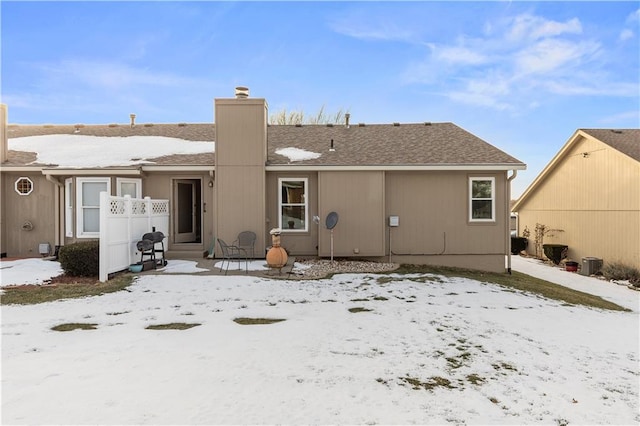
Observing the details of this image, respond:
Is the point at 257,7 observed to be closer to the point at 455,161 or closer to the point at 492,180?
the point at 455,161

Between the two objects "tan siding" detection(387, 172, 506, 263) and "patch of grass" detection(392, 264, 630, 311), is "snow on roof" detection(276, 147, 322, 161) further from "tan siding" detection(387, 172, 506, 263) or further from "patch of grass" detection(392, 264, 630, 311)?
"patch of grass" detection(392, 264, 630, 311)

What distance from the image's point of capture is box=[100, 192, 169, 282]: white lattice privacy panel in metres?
8.22

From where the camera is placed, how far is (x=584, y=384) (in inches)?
151

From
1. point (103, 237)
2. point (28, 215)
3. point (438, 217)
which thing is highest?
point (28, 215)

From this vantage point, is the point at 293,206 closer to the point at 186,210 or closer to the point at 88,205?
the point at 186,210

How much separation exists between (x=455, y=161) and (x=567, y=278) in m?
6.49

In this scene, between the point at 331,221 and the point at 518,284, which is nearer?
the point at 518,284

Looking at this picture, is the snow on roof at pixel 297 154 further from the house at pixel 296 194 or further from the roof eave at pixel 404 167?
the roof eave at pixel 404 167

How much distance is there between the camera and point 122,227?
899 centimetres

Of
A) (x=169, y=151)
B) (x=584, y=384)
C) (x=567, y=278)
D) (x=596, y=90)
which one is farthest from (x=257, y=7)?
(x=596, y=90)

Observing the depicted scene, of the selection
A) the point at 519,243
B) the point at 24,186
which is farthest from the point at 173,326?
the point at 519,243

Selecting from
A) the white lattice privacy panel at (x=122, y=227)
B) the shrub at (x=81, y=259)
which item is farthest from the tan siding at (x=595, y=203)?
the shrub at (x=81, y=259)

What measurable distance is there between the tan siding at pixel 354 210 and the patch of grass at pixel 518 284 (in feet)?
4.39

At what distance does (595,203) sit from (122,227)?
17.6 meters
